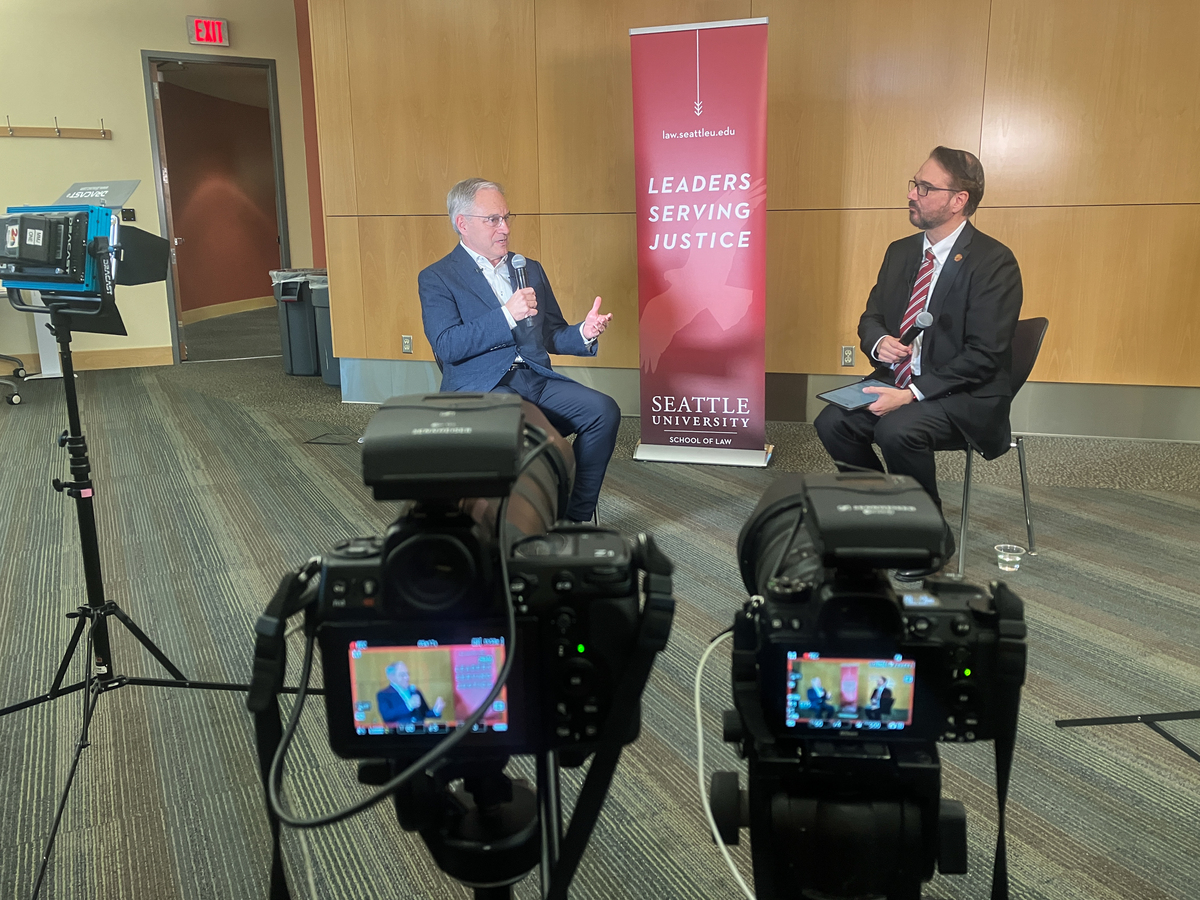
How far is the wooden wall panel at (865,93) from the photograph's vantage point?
14.3 ft

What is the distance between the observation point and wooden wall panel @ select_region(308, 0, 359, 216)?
5.14 metres

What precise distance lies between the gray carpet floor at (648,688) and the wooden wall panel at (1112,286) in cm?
41

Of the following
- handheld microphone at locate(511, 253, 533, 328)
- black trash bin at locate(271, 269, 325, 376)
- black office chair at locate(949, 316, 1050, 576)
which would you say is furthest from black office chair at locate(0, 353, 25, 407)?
black office chair at locate(949, 316, 1050, 576)

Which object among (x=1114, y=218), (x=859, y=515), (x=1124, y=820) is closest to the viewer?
(x=859, y=515)

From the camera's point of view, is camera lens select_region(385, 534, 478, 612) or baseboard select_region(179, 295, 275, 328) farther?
baseboard select_region(179, 295, 275, 328)

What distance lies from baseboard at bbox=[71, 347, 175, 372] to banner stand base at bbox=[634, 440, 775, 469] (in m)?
4.56

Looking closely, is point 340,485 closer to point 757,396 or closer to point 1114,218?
point 757,396

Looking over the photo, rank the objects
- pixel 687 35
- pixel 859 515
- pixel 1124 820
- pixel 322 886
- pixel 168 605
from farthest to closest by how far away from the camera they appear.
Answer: pixel 687 35 → pixel 168 605 → pixel 1124 820 → pixel 322 886 → pixel 859 515

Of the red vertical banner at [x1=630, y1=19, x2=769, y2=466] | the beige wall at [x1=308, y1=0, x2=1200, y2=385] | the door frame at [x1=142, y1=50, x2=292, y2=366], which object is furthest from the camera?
the door frame at [x1=142, y1=50, x2=292, y2=366]

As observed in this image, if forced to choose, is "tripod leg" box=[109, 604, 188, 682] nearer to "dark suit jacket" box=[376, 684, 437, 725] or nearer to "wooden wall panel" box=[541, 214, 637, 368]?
"dark suit jacket" box=[376, 684, 437, 725]

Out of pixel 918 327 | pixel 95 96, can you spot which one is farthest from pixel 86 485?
pixel 95 96

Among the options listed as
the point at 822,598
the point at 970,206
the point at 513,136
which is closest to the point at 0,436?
the point at 513,136

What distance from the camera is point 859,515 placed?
2.68ft

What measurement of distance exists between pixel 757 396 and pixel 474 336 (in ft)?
5.00
